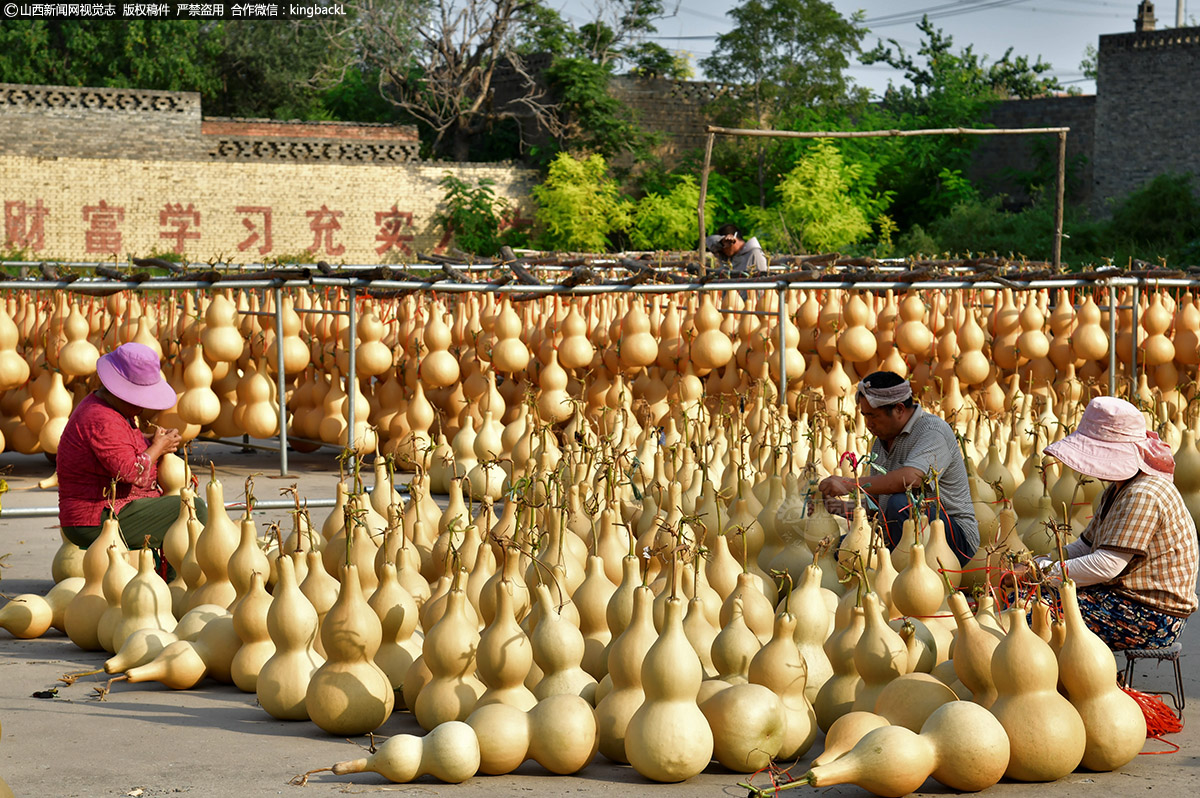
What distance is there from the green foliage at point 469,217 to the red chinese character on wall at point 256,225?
336 cm

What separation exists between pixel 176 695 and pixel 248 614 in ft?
1.34

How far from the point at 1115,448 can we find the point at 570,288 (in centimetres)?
458

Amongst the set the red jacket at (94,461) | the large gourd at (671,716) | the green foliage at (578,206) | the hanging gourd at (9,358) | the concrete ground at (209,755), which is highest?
the green foliage at (578,206)

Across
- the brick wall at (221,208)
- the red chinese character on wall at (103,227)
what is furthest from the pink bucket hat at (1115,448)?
the red chinese character on wall at (103,227)

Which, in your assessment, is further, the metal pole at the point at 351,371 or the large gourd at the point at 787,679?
the metal pole at the point at 351,371

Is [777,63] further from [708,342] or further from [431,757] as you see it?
[431,757]

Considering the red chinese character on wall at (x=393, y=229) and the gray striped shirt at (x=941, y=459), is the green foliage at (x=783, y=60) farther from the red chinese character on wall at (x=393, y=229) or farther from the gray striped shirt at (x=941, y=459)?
the gray striped shirt at (x=941, y=459)

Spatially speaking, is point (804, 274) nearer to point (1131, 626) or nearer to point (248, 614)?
point (1131, 626)

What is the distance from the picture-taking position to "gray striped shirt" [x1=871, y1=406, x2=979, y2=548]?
16.7 ft

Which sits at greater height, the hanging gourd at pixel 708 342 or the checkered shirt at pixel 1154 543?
the hanging gourd at pixel 708 342

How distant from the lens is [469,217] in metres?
25.5

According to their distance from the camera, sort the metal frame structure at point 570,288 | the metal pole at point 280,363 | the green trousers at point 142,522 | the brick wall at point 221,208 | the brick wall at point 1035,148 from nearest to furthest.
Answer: the green trousers at point 142,522, the metal frame structure at point 570,288, the metal pole at point 280,363, the brick wall at point 221,208, the brick wall at point 1035,148

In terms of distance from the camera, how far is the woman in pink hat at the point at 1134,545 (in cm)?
388

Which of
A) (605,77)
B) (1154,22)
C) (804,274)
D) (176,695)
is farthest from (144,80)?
(176,695)
